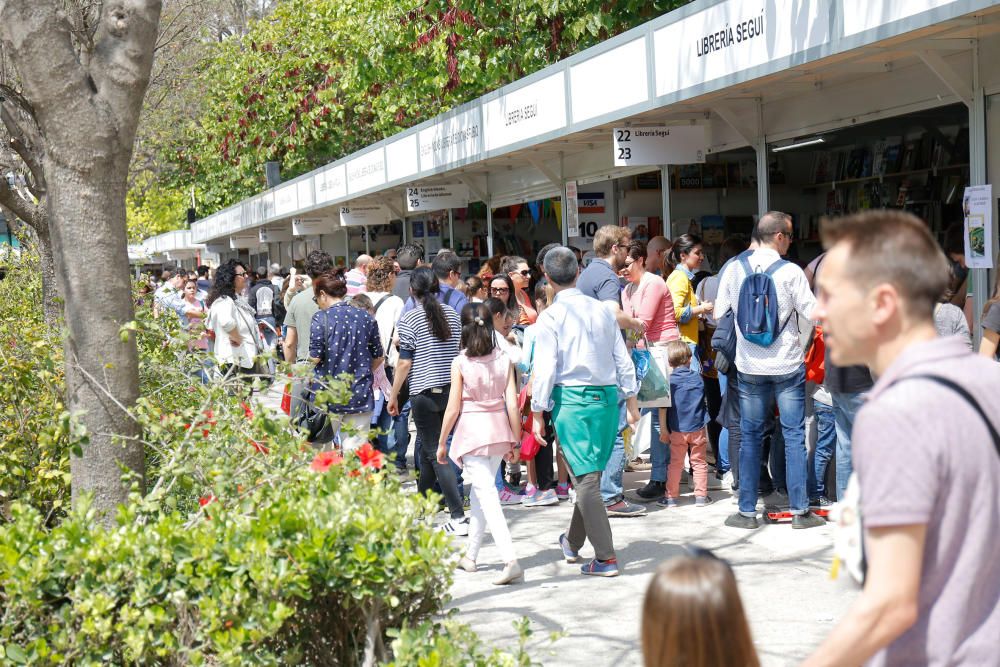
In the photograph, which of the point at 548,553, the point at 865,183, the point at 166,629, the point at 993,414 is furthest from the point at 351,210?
the point at 993,414

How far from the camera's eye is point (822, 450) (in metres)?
8.12

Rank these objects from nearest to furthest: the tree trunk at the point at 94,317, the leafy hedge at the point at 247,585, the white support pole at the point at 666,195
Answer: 1. the leafy hedge at the point at 247,585
2. the tree trunk at the point at 94,317
3. the white support pole at the point at 666,195

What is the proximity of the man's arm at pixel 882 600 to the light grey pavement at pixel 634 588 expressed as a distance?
8.39 feet

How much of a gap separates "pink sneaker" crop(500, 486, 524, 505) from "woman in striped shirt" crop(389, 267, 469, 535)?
1.08 meters

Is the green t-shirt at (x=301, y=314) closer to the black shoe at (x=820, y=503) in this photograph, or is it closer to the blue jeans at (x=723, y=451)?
the blue jeans at (x=723, y=451)

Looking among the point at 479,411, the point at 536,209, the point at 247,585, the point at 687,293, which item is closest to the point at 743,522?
the point at 479,411

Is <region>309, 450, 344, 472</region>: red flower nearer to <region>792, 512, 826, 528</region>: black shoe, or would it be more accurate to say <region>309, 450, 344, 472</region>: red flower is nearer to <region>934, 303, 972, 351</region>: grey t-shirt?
<region>934, 303, 972, 351</region>: grey t-shirt

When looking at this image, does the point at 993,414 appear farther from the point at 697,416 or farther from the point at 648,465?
the point at 648,465

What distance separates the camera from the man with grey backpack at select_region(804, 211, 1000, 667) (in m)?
2.09


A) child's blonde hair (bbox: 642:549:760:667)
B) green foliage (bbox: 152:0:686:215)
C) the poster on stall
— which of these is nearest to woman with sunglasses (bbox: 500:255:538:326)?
the poster on stall

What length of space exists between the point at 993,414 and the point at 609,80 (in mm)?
8618

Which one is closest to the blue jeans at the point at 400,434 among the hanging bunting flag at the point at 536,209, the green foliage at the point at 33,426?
the green foliage at the point at 33,426

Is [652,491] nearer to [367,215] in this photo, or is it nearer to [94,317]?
[94,317]

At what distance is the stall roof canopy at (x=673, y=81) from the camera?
285 inches
